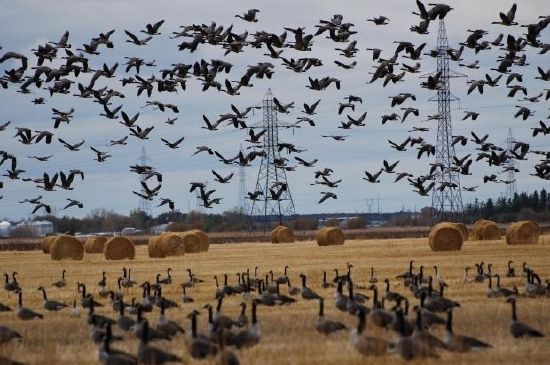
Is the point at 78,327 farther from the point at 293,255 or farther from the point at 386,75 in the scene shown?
the point at 293,255

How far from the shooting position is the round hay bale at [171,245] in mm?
59906

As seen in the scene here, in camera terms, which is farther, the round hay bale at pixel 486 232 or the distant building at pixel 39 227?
the distant building at pixel 39 227

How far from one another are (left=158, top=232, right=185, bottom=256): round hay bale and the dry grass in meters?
6.90

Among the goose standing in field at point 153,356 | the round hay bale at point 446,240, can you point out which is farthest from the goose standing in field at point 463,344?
the round hay bale at point 446,240

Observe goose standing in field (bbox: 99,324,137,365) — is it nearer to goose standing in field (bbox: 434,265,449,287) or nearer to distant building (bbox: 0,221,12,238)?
goose standing in field (bbox: 434,265,449,287)

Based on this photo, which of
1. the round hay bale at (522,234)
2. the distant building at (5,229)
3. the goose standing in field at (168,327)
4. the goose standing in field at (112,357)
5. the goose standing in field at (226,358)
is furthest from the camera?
the distant building at (5,229)

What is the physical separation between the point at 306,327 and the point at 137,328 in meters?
3.93

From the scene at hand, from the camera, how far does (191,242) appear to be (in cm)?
6569

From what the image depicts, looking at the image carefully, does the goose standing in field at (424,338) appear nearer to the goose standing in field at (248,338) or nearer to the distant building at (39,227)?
the goose standing in field at (248,338)

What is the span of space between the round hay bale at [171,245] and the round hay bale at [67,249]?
4.24 metres

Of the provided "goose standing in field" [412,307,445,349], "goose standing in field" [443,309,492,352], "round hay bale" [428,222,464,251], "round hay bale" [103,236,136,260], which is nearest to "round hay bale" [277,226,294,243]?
"round hay bale" [103,236,136,260]

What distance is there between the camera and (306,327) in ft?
77.2

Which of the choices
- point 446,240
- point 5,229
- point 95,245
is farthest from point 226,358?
point 5,229

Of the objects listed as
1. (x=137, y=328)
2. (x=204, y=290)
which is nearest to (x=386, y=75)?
(x=204, y=290)
